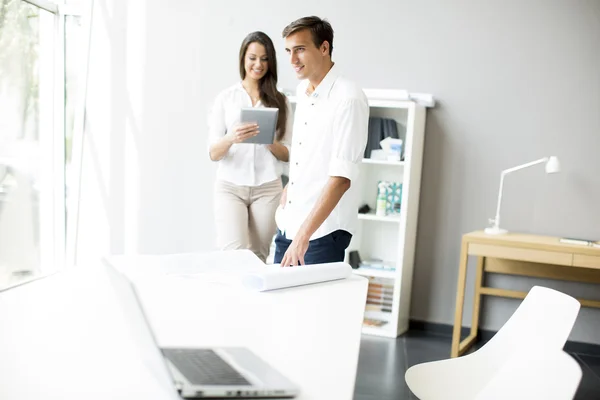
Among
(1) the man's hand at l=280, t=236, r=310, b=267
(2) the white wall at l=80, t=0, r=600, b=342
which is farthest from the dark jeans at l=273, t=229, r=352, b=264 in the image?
(2) the white wall at l=80, t=0, r=600, b=342

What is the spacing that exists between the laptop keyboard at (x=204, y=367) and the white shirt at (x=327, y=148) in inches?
53.5

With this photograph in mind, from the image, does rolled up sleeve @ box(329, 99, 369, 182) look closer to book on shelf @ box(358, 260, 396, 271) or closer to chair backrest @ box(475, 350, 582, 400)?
chair backrest @ box(475, 350, 582, 400)

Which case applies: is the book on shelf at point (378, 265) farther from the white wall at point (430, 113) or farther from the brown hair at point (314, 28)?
the brown hair at point (314, 28)

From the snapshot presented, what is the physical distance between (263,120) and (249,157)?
322 mm

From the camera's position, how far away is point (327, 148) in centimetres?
270

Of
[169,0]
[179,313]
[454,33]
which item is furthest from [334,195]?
[169,0]

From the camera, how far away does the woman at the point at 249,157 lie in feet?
11.4

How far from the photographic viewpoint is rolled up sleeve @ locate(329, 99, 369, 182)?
256cm

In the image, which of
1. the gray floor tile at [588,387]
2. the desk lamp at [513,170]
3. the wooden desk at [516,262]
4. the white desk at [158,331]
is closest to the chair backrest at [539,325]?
the white desk at [158,331]

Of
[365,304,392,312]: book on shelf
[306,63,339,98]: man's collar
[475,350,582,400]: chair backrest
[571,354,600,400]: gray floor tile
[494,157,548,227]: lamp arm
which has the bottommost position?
[571,354,600,400]: gray floor tile

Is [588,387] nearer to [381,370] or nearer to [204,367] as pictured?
[381,370]

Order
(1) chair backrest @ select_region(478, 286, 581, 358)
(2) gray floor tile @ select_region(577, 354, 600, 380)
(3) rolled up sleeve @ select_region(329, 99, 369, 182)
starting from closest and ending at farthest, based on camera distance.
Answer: (1) chair backrest @ select_region(478, 286, 581, 358) → (3) rolled up sleeve @ select_region(329, 99, 369, 182) → (2) gray floor tile @ select_region(577, 354, 600, 380)

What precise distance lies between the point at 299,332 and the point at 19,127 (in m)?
3.70

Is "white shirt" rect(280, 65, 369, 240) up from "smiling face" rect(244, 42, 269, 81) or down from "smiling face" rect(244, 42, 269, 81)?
down
